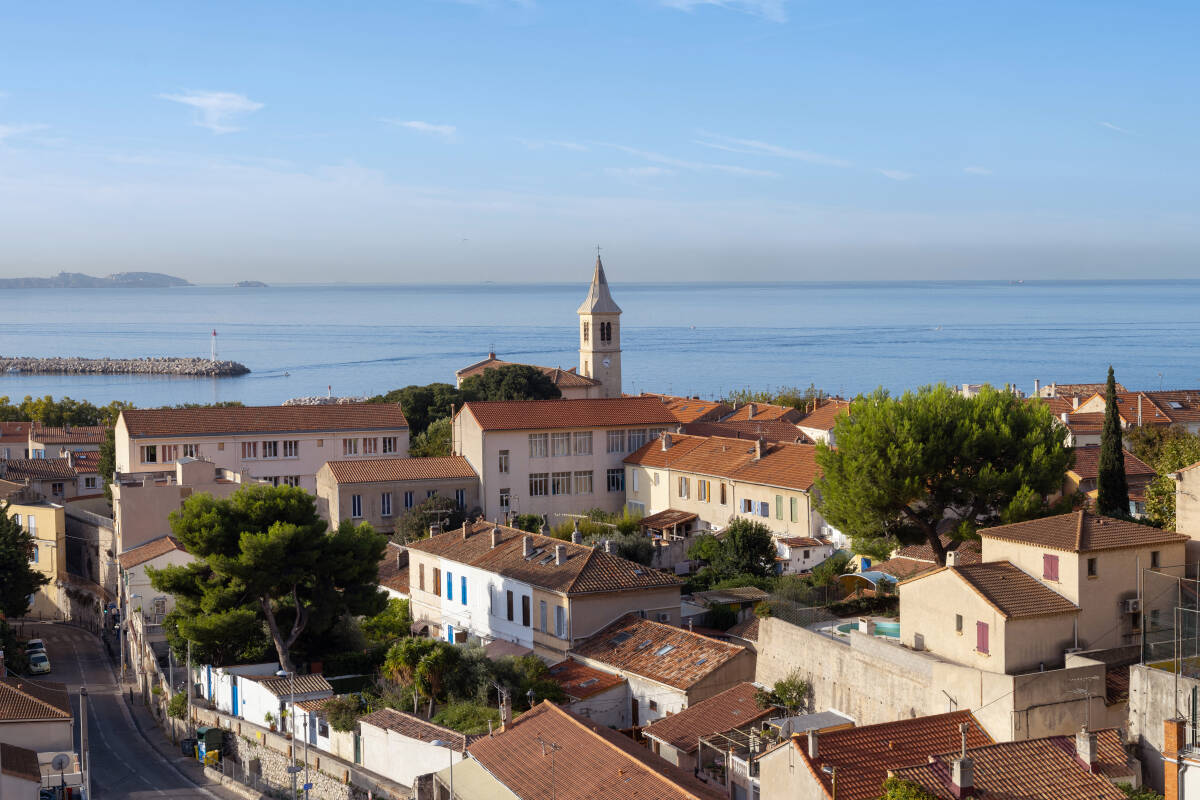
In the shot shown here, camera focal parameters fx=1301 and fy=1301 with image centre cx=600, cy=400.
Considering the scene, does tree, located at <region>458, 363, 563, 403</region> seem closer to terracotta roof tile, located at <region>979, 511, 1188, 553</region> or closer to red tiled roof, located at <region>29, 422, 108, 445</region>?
red tiled roof, located at <region>29, 422, 108, 445</region>

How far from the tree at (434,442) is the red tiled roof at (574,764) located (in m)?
30.5

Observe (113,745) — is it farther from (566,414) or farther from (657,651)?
(566,414)

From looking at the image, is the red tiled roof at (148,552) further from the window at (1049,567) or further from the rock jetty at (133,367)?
the rock jetty at (133,367)

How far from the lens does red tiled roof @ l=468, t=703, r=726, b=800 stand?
17.9 metres

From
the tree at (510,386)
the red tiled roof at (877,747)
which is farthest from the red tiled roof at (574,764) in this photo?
the tree at (510,386)

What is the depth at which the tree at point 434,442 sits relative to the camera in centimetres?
5266

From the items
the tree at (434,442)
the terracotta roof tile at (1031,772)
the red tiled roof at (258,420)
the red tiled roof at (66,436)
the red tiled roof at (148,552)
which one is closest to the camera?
the terracotta roof tile at (1031,772)

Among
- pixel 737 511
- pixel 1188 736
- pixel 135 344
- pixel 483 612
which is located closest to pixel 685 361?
pixel 135 344

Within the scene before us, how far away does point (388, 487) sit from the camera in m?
42.8

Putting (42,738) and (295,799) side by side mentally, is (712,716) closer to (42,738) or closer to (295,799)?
(295,799)

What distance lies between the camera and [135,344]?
7618 inches

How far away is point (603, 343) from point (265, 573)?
37463mm

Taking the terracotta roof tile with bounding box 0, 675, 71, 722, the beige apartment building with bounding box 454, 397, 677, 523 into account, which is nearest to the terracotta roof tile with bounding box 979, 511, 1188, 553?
the terracotta roof tile with bounding box 0, 675, 71, 722

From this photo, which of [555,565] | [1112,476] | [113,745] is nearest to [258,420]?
[113,745]
